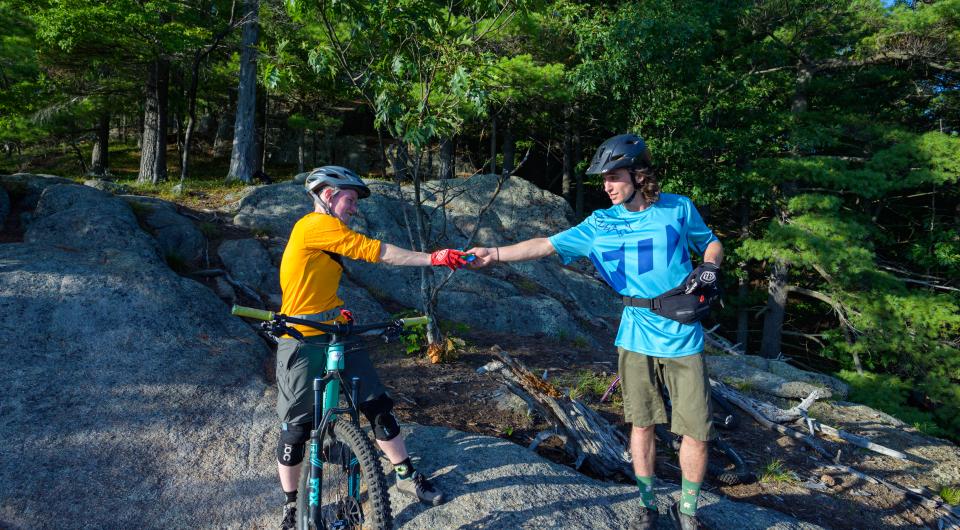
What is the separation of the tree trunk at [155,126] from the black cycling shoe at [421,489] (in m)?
18.0

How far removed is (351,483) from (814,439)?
5.43 metres

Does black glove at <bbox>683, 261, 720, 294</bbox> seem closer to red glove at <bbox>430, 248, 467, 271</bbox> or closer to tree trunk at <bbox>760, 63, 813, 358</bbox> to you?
red glove at <bbox>430, 248, 467, 271</bbox>

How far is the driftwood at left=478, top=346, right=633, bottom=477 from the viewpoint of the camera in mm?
4898

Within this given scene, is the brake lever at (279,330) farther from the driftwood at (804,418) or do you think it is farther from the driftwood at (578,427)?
the driftwood at (804,418)

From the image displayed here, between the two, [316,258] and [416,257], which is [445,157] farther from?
[316,258]

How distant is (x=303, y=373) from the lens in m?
3.49

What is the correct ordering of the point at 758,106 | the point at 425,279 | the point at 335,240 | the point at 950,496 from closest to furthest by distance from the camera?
the point at 335,240, the point at 950,496, the point at 425,279, the point at 758,106

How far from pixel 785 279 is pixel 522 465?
52.2 feet

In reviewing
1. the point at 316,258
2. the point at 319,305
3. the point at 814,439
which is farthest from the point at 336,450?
the point at 814,439

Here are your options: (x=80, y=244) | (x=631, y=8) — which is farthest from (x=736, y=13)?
(x=80, y=244)

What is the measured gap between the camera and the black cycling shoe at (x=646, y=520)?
3.72 m

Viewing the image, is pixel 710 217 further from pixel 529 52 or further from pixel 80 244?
pixel 80 244

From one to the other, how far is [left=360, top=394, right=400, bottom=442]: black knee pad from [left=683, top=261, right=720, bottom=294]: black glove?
2.15 m

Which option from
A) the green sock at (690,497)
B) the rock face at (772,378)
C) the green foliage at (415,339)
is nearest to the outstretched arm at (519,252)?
the green sock at (690,497)
